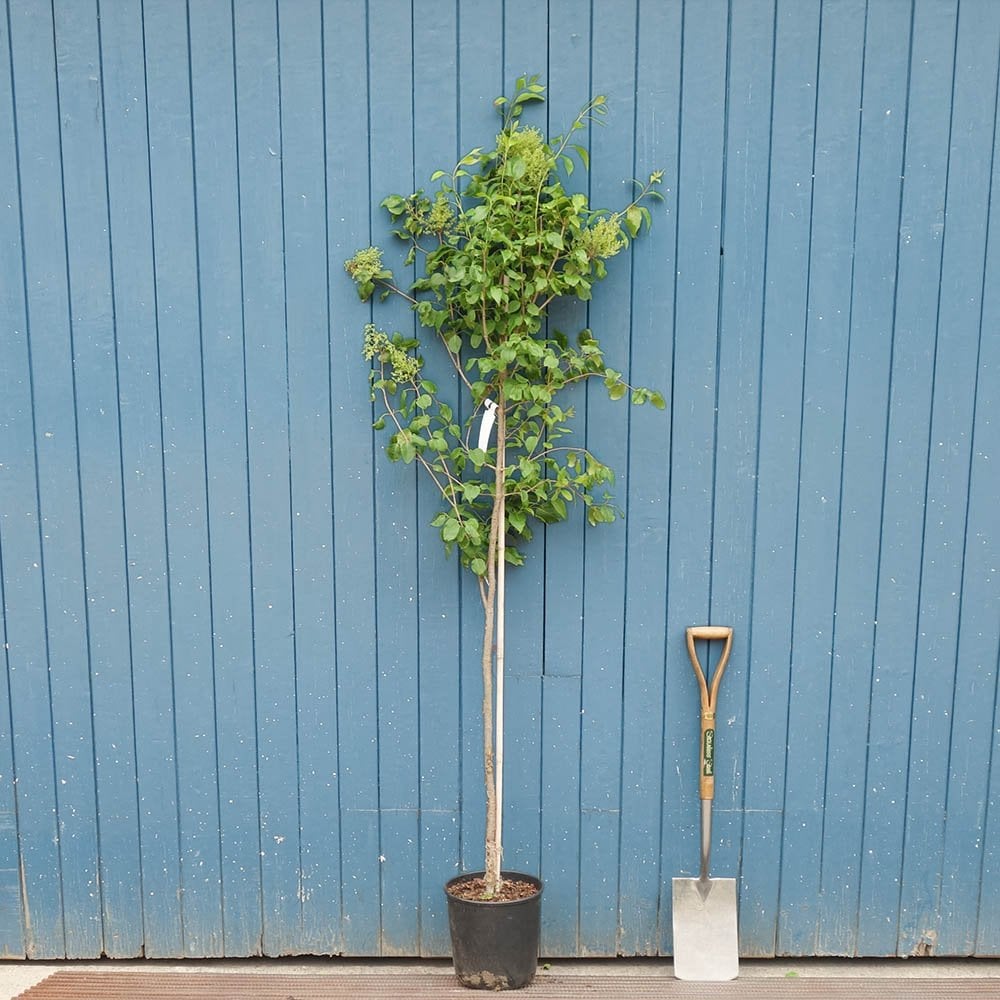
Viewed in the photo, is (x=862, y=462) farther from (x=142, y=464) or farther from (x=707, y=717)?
(x=142, y=464)

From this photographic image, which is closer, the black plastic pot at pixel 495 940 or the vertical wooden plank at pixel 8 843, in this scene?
the black plastic pot at pixel 495 940

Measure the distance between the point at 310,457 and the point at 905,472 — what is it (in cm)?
167

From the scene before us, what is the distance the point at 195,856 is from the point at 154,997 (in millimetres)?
368

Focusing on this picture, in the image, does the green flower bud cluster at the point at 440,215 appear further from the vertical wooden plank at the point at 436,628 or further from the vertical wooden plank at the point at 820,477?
the vertical wooden plank at the point at 820,477

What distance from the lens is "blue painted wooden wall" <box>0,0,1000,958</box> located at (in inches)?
95.0

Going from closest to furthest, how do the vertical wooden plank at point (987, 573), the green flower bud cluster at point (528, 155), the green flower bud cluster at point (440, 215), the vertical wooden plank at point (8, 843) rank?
the green flower bud cluster at point (528, 155), the green flower bud cluster at point (440, 215), the vertical wooden plank at point (987, 573), the vertical wooden plank at point (8, 843)

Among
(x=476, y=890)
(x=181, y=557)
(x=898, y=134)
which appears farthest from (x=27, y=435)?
(x=898, y=134)

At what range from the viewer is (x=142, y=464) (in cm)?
254

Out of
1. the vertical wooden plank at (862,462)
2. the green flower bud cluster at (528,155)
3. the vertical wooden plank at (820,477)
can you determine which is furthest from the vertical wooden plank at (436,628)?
the vertical wooden plank at (862,462)

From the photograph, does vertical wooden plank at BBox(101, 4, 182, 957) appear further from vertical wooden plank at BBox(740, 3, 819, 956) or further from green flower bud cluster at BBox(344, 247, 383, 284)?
vertical wooden plank at BBox(740, 3, 819, 956)

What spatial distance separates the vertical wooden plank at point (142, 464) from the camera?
7.98 ft

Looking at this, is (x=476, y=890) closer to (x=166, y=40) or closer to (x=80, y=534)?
(x=80, y=534)

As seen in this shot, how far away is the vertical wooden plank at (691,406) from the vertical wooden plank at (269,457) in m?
1.09

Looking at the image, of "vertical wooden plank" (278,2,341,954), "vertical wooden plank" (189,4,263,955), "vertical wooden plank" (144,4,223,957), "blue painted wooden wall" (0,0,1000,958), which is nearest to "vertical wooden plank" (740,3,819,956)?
"blue painted wooden wall" (0,0,1000,958)
